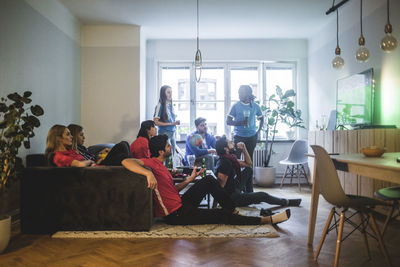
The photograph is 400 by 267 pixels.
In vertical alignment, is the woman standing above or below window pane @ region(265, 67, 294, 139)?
below

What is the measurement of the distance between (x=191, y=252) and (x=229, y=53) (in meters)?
4.62

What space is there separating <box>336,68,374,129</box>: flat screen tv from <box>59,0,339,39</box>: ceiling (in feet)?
3.96

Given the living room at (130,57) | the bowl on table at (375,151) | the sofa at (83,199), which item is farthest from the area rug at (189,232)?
the bowl on table at (375,151)

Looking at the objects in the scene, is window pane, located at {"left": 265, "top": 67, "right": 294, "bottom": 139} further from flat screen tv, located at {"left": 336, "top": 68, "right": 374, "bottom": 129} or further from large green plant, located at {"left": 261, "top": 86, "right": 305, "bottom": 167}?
flat screen tv, located at {"left": 336, "top": 68, "right": 374, "bottom": 129}

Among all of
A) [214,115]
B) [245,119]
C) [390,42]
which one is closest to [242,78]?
[214,115]

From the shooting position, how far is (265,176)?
5.52m

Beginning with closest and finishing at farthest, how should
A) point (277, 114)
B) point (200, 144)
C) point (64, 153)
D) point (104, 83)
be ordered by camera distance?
point (64, 153) → point (200, 144) → point (104, 83) → point (277, 114)

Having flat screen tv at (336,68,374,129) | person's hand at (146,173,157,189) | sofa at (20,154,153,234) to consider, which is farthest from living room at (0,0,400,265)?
person's hand at (146,173,157,189)

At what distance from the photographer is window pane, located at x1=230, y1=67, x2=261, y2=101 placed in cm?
630

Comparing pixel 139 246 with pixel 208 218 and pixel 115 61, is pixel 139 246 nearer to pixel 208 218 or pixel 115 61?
pixel 208 218

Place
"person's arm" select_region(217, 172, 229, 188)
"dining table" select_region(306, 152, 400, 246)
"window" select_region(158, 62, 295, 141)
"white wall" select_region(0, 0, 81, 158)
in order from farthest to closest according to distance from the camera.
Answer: "window" select_region(158, 62, 295, 141)
"white wall" select_region(0, 0, 81, 158)
"person's arm" select_region(217, 172, 229, 188)
"dining table" select_region(306, 152, 400, 246)

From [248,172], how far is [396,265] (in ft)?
6.86

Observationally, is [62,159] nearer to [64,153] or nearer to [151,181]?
[64,153]

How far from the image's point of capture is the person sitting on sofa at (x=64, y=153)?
2.82 metres
